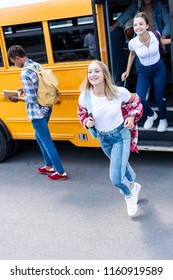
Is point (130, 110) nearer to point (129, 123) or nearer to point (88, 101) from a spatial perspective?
point (129, 123)

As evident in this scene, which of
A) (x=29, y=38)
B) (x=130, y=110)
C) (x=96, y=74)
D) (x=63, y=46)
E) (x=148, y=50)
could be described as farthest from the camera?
(x=29, y=38)

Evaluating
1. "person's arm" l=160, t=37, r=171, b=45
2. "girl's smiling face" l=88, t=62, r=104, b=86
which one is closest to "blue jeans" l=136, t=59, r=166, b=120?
"person's arm" l=160, t=37, r=171, b=45

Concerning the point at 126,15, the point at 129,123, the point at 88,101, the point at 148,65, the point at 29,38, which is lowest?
the point at 129,123

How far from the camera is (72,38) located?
4227mm

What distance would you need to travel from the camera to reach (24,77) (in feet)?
13.4

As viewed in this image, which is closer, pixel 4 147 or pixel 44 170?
pixel 44 170

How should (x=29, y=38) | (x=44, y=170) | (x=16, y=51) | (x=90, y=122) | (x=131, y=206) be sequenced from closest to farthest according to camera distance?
(x=90, y=122) → (x=131, y=206) → (x=16, y=51) → (x=29, y=38) → (x=44, y=170)

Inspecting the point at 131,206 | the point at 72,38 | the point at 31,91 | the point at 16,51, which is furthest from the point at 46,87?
the point at 131,206

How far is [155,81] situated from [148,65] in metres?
0.21

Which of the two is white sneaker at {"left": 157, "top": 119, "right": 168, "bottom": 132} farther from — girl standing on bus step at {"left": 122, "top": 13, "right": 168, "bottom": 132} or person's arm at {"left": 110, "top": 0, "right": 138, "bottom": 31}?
person's arm at {"left": 110, "top": 0, "right": 138, "bottom": 31}

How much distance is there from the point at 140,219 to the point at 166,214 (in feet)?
0.84

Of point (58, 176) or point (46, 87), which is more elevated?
point (46, 87)

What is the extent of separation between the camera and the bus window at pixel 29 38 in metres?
4.36
